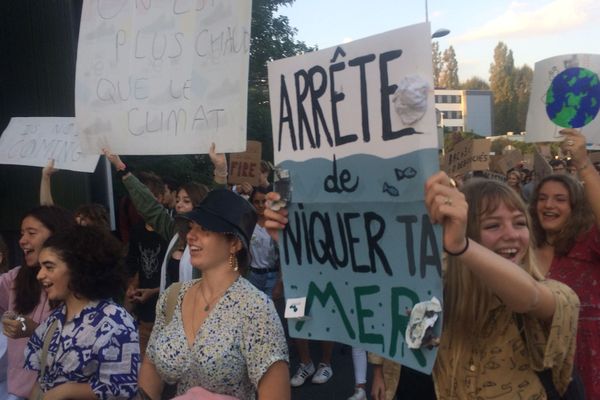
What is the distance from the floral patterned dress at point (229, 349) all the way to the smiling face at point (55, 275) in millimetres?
557

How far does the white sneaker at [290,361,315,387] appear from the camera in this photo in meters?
6.01

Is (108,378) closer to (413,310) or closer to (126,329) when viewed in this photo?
(126,329)

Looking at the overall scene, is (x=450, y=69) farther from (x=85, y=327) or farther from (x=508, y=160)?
(x=85, y=327)

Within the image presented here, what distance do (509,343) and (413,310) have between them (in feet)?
1.18

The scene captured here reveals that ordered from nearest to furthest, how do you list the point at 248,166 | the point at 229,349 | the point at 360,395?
the point at 229,349
the point at 360,395
the point at 248,166

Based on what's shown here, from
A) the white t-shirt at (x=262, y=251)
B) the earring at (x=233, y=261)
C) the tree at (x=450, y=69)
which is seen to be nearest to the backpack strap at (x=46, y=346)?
the earring at (x=233, y=261)

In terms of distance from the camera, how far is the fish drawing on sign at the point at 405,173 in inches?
80.0

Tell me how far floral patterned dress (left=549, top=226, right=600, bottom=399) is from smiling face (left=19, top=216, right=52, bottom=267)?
259 centimetres

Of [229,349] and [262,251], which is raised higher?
[262,251]

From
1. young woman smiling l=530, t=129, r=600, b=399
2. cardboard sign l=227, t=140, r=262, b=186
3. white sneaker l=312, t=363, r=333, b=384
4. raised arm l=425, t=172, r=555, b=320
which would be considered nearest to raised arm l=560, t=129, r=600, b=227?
young woman smiling l=530, t=129, r=600, b=399

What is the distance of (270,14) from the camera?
19578 mm

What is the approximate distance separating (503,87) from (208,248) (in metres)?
78.1

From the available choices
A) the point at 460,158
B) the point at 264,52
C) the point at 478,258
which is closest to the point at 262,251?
the point at 460,158

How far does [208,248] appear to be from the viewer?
2.69 m
